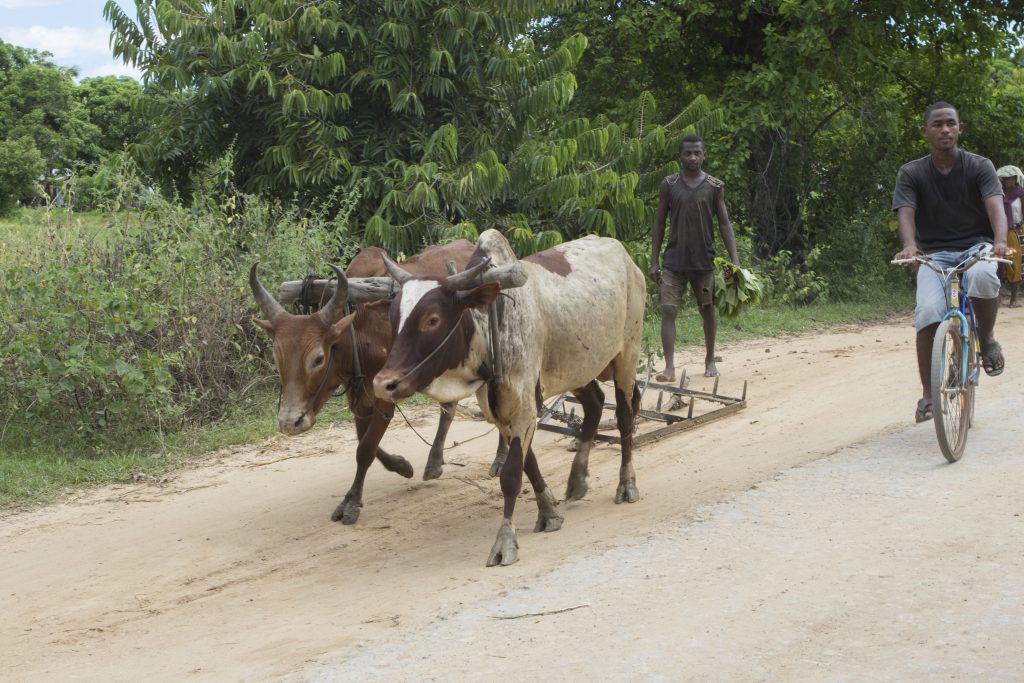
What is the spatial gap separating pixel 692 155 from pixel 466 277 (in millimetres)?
5356

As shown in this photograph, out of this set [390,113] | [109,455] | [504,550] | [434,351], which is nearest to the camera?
[434,351]

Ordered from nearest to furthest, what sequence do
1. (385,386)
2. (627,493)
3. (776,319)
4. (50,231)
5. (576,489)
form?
(385,386)
(627,493)
(576,489)
(50,231)
(776,319)

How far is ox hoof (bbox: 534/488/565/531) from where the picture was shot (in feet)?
19.4

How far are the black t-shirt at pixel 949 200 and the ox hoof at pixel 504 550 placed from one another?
364 cm

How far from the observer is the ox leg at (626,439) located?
21.3 feet

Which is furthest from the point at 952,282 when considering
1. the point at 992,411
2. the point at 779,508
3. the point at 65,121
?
the point at 65,121

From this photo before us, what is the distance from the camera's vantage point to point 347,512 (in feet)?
20.8

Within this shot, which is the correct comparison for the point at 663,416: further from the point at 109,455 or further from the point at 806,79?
the point at 806,79

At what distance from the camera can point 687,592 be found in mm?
4820

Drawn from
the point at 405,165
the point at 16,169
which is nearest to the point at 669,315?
the point at 405,165

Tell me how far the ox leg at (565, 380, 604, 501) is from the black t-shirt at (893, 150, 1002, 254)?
7.94ft

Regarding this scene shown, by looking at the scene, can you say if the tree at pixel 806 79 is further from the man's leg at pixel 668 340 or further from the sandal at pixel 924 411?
the sandal at pixel 924 411

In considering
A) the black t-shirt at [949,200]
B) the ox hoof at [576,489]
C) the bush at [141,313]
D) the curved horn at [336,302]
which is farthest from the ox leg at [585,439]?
the bush at [141,313]

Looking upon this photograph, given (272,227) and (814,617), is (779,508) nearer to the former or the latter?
(814,617)
